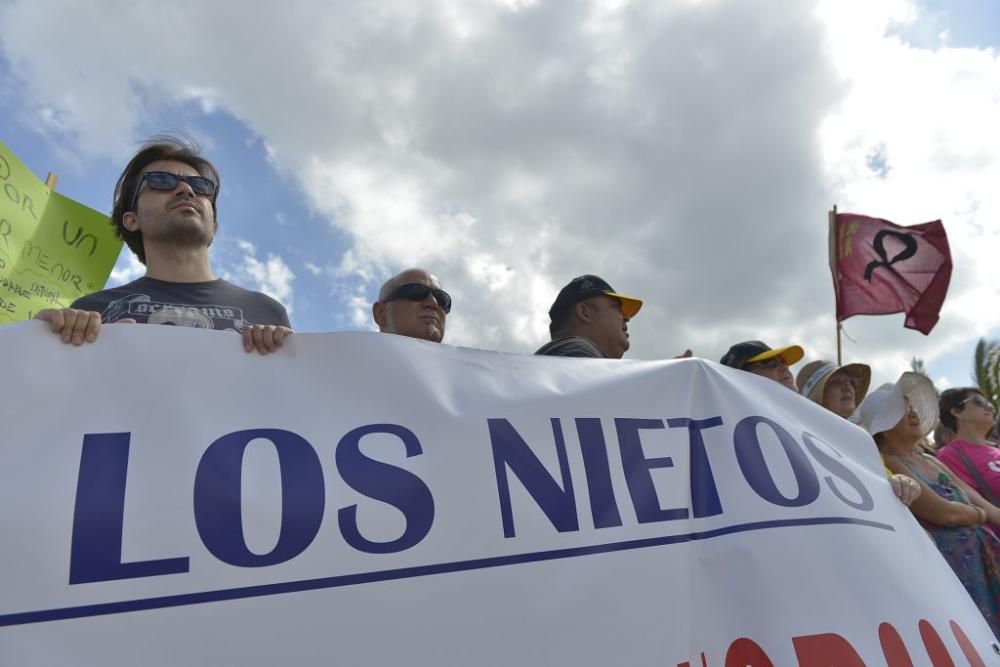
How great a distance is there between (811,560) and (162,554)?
1.69m

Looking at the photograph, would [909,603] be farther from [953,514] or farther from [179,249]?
[179,249]

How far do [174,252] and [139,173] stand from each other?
508 millimetres

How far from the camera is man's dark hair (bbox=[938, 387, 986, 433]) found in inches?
154

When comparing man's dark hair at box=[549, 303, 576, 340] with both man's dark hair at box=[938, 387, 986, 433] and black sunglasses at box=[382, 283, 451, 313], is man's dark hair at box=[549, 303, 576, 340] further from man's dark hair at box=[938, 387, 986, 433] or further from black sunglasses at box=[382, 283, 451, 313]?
man's dark hair at box=[938, 387, 986, 433]

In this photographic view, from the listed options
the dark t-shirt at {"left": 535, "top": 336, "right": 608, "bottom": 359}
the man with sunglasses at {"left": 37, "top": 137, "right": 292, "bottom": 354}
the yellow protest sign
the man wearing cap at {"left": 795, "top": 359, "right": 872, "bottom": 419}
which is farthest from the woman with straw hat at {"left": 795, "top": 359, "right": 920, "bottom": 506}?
the yellow protest sign

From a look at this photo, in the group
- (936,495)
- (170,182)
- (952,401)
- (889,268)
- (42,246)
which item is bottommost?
(936,495)

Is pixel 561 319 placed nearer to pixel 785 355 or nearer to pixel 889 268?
pixel 785 355

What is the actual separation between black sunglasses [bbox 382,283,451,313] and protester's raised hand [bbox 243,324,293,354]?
1.42 m

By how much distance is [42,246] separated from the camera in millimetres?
3633

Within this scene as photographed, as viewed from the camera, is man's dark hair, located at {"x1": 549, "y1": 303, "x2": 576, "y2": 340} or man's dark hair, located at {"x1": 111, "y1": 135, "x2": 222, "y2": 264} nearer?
man's dark hair, located at {"x1": 111, "y1": 135, "x2": 222, "y2": 264}

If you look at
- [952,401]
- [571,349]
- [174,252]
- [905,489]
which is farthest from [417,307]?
[952,401]

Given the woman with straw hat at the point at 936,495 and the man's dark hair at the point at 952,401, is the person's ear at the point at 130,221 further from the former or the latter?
the man's dark hair at the point at 952,401

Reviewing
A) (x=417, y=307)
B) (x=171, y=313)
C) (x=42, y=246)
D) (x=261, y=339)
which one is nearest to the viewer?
(x=261, y=339)

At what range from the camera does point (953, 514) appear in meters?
2.78
